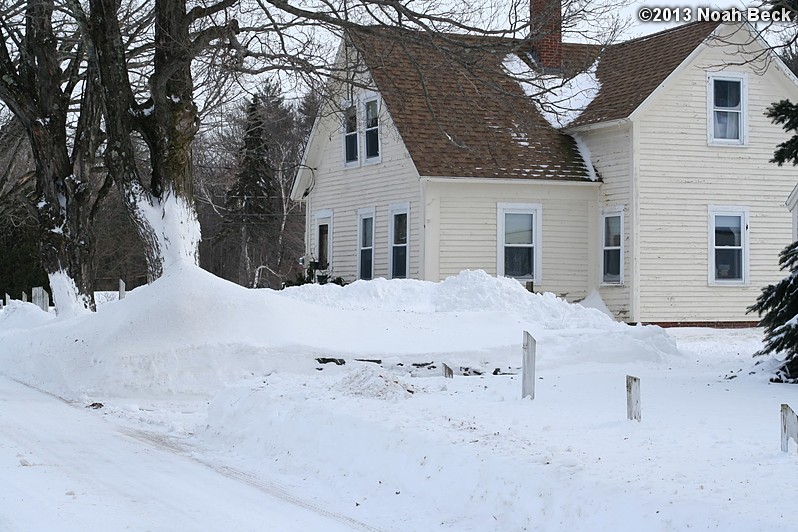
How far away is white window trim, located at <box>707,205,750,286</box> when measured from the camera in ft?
89.8

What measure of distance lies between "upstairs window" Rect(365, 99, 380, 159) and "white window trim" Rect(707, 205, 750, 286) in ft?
28.9

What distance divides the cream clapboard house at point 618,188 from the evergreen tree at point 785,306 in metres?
12.9

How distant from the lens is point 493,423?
10008mm

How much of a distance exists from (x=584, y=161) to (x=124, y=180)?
44.7 feet

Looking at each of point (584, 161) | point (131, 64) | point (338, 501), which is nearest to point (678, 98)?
point (584, 161)

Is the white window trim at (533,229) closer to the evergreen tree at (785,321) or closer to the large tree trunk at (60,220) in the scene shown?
the large tree trunk at (60,220)

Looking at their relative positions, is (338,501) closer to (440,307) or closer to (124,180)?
(124,180)

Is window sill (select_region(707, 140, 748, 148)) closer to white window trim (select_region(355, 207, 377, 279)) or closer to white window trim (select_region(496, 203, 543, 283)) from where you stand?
white window trim (select_region(496, 203, 543, 283))

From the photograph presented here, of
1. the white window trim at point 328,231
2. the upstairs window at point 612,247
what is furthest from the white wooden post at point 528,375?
the white window trim at point 328,231

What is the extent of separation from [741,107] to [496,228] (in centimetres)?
702

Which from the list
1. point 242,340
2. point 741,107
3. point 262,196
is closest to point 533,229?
point 741,107

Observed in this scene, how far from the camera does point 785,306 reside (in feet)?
43.2

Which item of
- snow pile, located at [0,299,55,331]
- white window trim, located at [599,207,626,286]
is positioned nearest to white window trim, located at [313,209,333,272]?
white window trim, located at [599,207,626,286]

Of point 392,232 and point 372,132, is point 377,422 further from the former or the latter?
point 372,132
